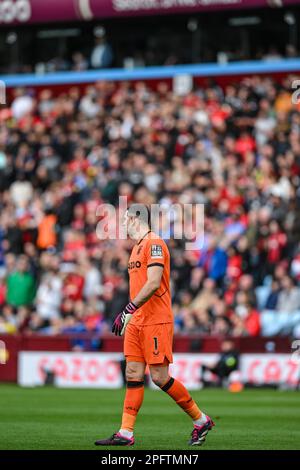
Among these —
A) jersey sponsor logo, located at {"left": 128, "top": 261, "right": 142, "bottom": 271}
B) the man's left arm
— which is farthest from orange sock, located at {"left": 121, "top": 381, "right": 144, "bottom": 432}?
jersey sponsor logo, located at {"left": 128, "top": 261, "right": 142, "bottom": 271}

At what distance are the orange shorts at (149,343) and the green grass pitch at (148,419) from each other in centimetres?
84

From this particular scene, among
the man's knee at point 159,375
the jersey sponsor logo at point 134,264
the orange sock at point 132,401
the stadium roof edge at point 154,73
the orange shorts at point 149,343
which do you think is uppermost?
the stadium roof edge at point 154,73

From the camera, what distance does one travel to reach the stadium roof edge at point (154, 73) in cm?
2911

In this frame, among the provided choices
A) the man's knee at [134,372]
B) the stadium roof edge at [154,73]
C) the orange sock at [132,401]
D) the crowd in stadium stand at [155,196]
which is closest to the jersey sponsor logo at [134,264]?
the man's knee at [134,372]

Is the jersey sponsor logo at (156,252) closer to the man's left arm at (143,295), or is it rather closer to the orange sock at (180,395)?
the man's left arm at (143,295)

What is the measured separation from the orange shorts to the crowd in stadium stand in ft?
33.8

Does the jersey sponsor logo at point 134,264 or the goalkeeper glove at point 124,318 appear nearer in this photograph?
the goalkeeper glove at point 124,318

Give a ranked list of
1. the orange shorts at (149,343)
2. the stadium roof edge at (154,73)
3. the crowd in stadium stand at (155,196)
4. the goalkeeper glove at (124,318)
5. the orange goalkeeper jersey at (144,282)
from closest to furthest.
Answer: the goalkeeper glove at (124,318) → the orange shorts at (149,343) → the orange goalkeeper jersey at (144,282) → the crowd in stadium stand at (155,196) → the stadium roof edge at (154,73)

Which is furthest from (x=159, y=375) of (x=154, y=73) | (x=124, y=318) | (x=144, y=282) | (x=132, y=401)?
(x=154, y=73)

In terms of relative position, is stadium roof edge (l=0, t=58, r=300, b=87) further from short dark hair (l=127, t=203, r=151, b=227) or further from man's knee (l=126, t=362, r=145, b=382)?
man's knee (l=126, t=362, r=145, b=382)

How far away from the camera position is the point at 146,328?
35.5ft

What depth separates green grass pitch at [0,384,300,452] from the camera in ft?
35.9

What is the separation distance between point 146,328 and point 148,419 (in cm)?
354

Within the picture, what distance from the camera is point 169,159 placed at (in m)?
26.0
